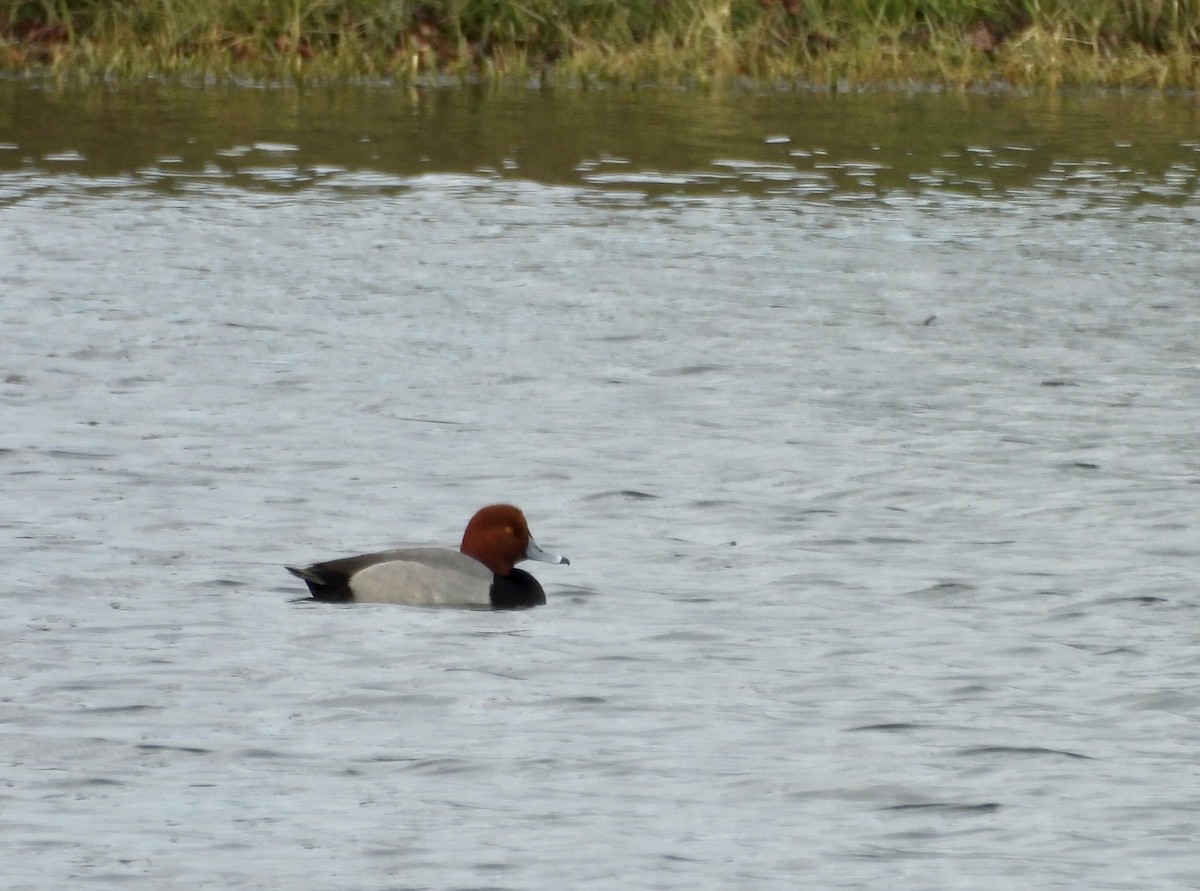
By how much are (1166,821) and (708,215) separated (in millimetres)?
12028

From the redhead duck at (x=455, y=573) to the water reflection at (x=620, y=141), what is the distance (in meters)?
10.2

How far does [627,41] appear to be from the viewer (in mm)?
25719

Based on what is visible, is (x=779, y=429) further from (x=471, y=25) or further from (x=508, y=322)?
(x=471, y=25)

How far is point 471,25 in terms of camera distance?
86.2 feet

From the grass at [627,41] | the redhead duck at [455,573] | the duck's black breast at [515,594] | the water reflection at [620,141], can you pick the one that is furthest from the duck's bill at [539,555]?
the grass at [627,41]

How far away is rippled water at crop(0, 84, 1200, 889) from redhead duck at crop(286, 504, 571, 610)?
8 cm

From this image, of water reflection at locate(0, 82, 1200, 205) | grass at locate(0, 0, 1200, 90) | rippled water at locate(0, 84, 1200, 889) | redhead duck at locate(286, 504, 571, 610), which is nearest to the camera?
rippled water at locate(0, 84, 1200, 889)

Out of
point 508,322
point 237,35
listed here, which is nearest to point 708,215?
point 508,322

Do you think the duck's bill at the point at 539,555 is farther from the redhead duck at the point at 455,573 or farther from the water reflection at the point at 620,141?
the water reflection at the point at 620,141

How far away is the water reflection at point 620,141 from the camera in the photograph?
19.7m

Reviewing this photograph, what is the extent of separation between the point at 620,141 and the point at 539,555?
42.3 ft

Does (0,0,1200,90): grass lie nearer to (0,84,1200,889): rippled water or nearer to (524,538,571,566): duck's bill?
(0,84,1200,889): rippled water

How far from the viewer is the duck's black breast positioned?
8.84 m

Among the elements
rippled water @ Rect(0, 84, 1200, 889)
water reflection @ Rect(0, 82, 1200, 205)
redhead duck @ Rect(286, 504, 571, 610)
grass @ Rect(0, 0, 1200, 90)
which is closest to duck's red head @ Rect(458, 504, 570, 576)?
redhead duck @ Rect(286, 504, 571, 610)
